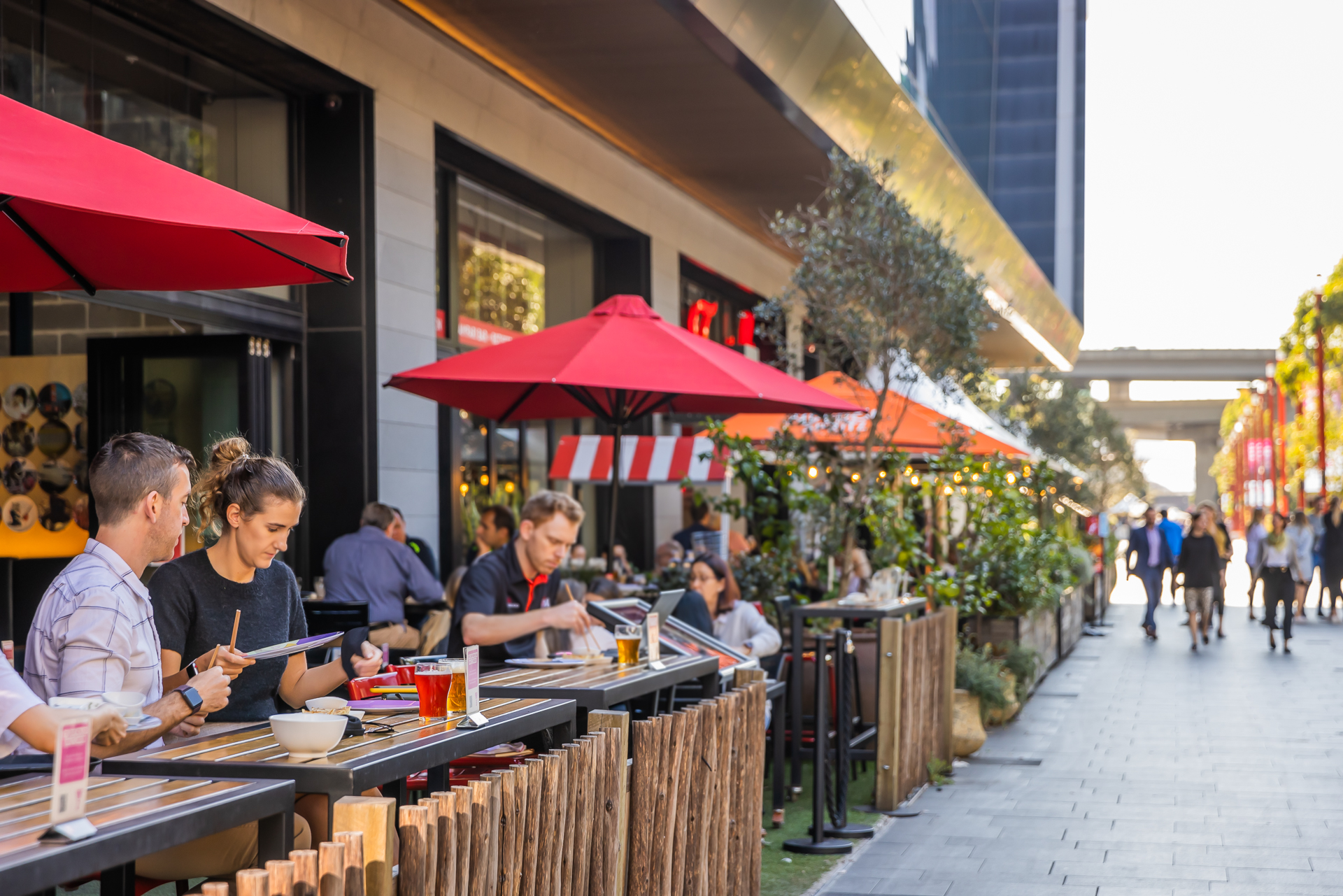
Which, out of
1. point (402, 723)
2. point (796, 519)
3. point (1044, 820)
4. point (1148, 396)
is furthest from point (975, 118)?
point (1148, 396)

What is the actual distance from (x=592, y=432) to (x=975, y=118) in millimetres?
24739

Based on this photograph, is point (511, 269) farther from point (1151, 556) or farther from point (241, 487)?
point (1151, 556)

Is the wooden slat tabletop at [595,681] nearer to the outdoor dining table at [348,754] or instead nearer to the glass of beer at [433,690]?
the outdoor dining table at [348,754]

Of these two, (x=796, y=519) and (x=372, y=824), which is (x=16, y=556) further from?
(x=372, y=824)

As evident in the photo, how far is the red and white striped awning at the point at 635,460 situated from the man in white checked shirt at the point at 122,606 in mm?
8089

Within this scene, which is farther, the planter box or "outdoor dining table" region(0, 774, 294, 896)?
the planter box

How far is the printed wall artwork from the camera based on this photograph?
819 cm

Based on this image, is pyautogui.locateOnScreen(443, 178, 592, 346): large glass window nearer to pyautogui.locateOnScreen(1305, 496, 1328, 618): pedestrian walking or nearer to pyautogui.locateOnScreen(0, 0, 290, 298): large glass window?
pyautogui.locateOnScreen(0, 0, 290, 298): large glass window

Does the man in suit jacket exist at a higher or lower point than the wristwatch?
lower

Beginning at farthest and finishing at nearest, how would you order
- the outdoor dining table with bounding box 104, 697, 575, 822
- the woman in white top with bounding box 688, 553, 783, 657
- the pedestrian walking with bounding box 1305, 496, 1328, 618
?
the pedestrian walking with bounding box 1305, 496, 1328, 618 < the woman in white top with bounding box 688, 553, 783, 657 < the outdoor dining table with bounding box 104, 697, 575, 822

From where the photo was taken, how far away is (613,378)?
23.6ft

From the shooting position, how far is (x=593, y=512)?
15742 millimetres

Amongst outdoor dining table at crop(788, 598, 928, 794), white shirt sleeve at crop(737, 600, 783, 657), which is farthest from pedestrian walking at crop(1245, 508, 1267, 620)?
white shirt sleeve at crop(737, 600, 783, 657)

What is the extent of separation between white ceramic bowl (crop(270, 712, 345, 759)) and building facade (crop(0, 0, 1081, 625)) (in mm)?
5480
